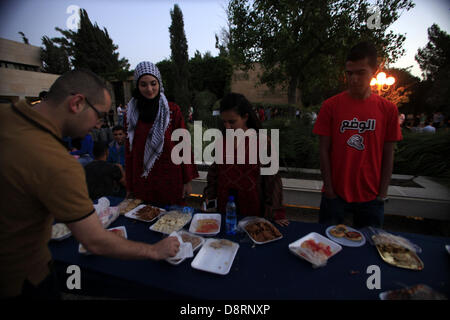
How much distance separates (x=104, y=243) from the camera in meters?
1.04

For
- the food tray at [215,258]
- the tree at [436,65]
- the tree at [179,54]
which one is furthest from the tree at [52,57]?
the tree at [436,65]

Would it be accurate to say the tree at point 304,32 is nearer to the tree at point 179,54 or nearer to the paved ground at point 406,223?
the paved ground at point 406,223

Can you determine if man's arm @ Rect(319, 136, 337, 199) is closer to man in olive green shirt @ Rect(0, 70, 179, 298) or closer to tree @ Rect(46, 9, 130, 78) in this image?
man in olive green shirt @ Rect(0, 70, 179, 298)

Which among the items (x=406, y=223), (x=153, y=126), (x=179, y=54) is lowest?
(x=406, y=223)

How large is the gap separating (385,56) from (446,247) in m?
7.62

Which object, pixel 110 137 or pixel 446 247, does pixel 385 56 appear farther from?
pixel 110 137

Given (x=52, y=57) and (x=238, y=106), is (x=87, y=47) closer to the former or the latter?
(x=52, y=57)

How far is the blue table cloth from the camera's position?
1151mm

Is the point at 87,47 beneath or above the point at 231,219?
above

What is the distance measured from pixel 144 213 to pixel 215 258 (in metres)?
0.94

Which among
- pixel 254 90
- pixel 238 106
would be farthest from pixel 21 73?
pixel 238 106

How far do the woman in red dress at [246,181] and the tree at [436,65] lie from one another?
2614cm

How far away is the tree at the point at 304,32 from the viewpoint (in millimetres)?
6059

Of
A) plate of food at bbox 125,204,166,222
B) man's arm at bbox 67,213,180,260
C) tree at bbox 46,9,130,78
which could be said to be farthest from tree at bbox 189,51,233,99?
man's arm at bbox 67,213,180,260
